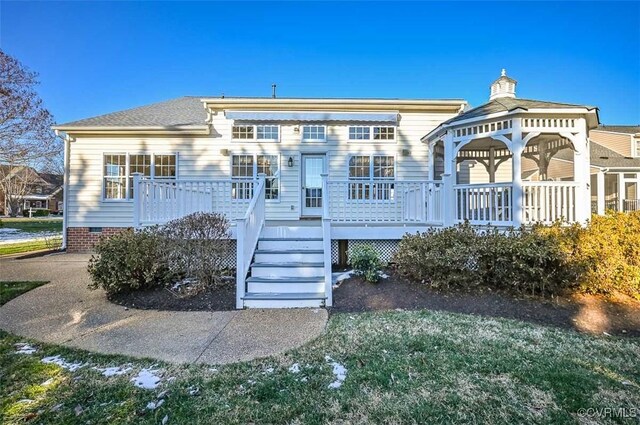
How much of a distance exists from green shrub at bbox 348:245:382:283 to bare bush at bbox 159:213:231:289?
7.89 ft

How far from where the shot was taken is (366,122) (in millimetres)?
10227

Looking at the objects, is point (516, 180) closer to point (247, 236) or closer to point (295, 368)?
point (247, 236)

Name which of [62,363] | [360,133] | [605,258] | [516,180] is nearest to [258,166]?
[360,133]

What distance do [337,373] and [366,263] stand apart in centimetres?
303

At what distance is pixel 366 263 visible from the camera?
19.2ft

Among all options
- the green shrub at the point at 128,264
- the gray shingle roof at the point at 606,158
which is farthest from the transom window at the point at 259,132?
the gray shingle roof at the point at 606,158

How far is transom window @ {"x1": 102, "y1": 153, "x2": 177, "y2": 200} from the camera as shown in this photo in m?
10.3

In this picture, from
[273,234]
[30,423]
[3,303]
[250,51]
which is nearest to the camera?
[30,423]

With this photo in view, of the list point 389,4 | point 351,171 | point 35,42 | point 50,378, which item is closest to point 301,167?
point 351,171

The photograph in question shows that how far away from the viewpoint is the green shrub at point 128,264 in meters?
5.35

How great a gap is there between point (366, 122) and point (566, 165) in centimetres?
1577

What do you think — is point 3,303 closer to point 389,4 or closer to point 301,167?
point 301,167

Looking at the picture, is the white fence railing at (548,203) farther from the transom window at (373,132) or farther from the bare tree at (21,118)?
the bare tree at (21,118)

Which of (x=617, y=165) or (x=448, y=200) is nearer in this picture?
(x=448, y=200)
